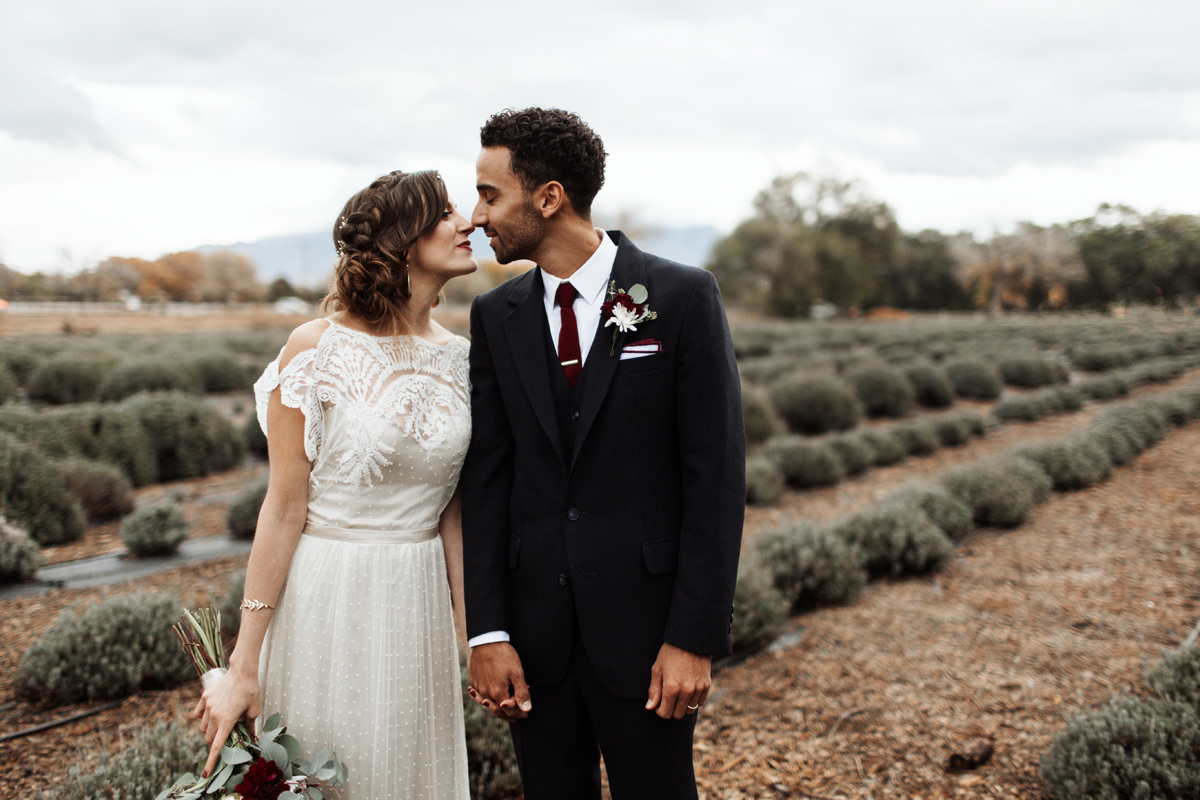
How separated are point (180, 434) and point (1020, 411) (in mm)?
13786

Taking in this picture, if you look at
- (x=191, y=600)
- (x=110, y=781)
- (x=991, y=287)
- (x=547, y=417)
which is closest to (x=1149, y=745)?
(x=547, y=417)

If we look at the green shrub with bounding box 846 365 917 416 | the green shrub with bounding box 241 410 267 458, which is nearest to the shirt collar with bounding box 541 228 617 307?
the green shrub with bounding box 241 410 267 458

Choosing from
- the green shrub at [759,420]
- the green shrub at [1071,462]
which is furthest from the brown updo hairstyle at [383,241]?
the green shrub at [759,420]

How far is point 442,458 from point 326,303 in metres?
0.67

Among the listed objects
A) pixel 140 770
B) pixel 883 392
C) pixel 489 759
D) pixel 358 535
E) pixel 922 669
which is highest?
pixel 358 535

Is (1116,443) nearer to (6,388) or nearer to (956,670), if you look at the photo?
(956,670)

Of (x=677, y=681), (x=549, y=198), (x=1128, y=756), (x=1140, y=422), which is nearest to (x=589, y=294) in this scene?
(x=549, y=198)

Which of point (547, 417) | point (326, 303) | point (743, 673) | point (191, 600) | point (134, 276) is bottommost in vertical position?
point (743, 673)

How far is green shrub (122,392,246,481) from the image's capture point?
28.4 feet

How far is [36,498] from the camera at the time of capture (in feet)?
19.8

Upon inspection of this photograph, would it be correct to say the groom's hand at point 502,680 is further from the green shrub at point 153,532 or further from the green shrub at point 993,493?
the green shrub at point 993,493

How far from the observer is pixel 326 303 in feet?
7.36

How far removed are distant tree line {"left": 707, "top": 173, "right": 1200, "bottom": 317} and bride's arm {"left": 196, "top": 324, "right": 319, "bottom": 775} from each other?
32705 mm

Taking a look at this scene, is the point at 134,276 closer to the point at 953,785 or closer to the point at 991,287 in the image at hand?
the point at 953,785
